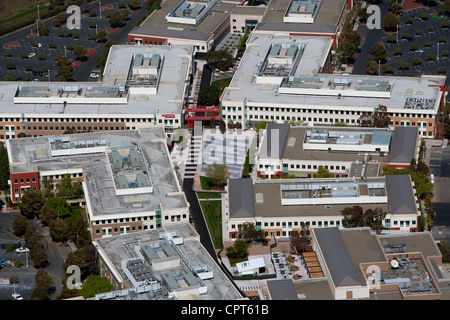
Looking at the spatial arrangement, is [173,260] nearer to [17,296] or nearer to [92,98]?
[17,296]

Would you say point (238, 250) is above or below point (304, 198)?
below

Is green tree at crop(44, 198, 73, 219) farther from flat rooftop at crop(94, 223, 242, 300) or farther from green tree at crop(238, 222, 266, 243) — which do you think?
green tree at crop(238, 222, 266, 243)

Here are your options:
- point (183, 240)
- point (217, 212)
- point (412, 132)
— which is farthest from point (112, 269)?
point (412, 132)

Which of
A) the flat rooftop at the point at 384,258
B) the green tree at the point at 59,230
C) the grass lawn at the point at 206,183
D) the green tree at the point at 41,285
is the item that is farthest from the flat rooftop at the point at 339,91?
the green tree at the point at 41,285

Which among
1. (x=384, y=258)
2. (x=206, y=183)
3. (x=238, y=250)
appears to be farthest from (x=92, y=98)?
(x=384, y=258)

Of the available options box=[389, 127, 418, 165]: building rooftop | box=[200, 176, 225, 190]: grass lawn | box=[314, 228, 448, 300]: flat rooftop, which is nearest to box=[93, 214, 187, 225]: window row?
box=[200, 176, 225, 190]: grass lawn
